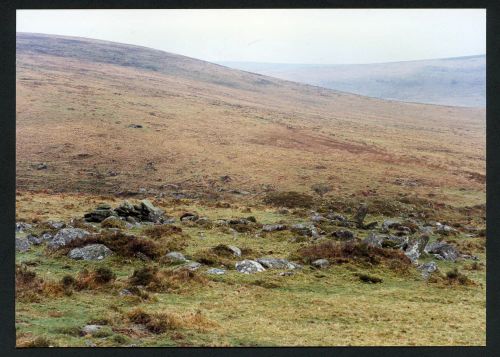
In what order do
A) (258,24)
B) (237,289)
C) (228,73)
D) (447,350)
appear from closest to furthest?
(447,350) → (237,289) → (258,24) → (228,73)

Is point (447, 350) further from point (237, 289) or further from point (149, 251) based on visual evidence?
point (149, 251)

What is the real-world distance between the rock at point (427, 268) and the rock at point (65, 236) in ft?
37.3

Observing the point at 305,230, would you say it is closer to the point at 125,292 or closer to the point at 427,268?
the point at 427,268

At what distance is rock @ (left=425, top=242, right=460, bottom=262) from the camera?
20047mm

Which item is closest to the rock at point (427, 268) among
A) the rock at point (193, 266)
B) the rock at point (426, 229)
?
the rock at point (426, 229)

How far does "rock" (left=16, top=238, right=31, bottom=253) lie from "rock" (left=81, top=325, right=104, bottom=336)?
5215mm

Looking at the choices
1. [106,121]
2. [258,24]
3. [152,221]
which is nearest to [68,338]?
[152,221]

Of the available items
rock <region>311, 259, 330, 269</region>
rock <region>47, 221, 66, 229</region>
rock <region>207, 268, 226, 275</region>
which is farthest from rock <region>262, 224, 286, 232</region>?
rock <region>47, 221, 66, 229</region>

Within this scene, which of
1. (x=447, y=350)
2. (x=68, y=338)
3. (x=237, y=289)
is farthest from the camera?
(x=237, y=289)

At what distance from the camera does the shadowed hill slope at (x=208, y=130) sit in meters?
25.9

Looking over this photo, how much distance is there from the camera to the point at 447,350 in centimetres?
1302

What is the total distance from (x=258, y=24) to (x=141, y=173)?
8520mm

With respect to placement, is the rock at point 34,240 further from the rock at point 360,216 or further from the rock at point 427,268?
the rock at point 427,268

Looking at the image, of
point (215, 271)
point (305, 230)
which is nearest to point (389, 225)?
point (305, 230)
